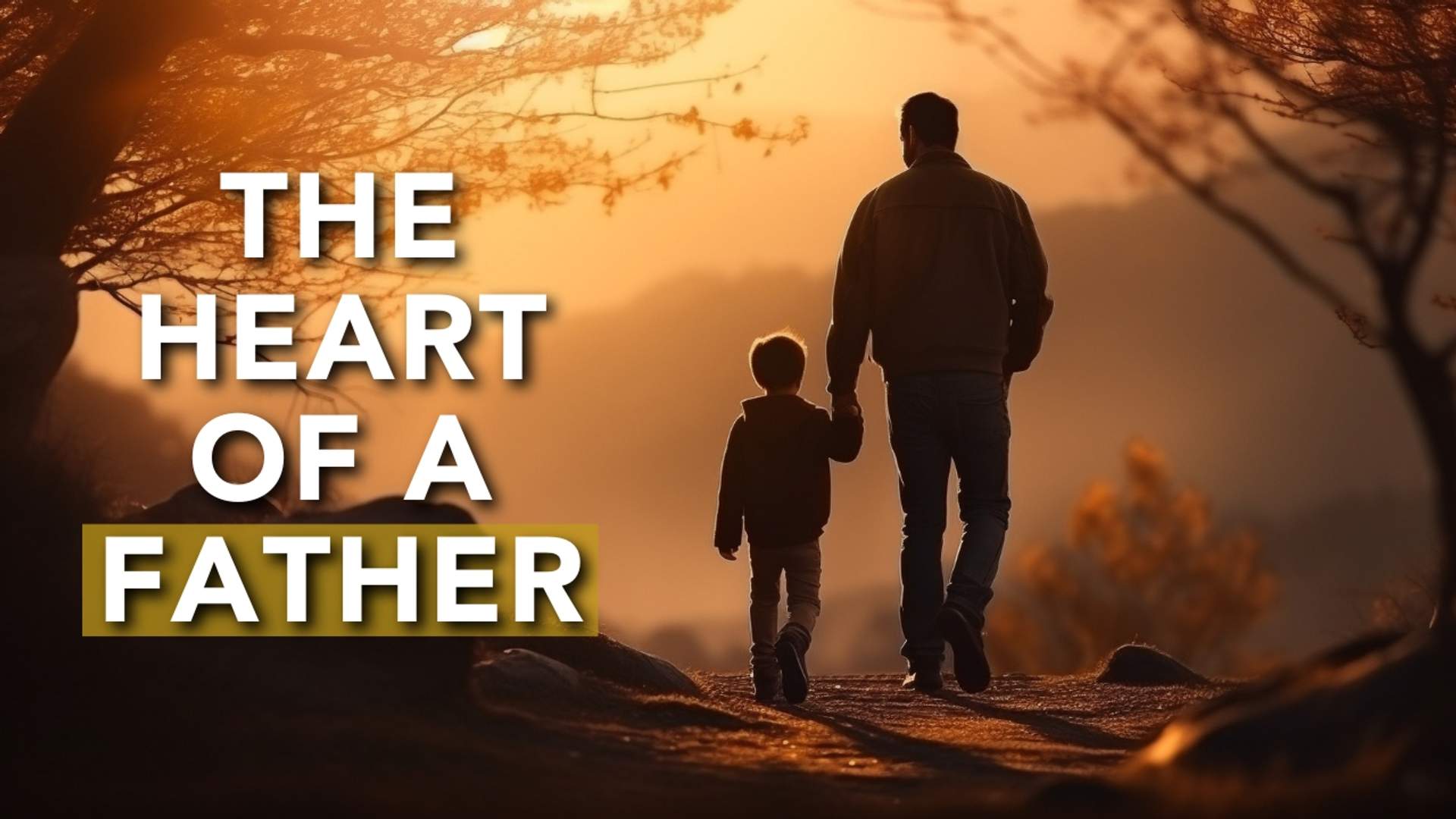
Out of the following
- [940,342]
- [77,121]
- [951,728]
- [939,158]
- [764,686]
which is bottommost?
[951,728]

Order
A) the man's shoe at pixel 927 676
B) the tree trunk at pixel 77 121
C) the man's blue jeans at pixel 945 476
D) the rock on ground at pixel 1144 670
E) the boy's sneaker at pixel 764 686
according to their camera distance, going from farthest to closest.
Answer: the rock on ground at pixel 1144 670
the tree trunk at pixel 77 121
the man's shoe at pixel 927 676
the boy's sneaker at pixel 764 686
the man's blue jeans at pixel 945 476

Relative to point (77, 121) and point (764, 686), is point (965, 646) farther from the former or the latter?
point (77, 121)

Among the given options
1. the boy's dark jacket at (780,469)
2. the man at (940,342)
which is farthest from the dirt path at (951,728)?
the boy's dark jacket at (780,469)

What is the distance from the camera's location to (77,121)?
36.1 feet

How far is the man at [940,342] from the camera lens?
9438 millimetres

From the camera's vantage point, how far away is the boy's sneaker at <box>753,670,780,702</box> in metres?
9.60

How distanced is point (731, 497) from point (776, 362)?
69 centimetres

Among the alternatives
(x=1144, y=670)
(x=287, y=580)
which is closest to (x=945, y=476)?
(x=1144, y=670)

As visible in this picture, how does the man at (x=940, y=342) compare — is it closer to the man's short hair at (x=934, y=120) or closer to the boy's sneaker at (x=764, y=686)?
the man's short hair at (x=934, y=120)

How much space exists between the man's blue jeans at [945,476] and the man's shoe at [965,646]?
0.18 metres

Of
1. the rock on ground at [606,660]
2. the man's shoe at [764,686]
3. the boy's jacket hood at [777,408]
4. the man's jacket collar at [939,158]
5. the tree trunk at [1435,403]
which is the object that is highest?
the man's jacket collar at [939,158]

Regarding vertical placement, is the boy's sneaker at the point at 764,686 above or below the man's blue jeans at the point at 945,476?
below

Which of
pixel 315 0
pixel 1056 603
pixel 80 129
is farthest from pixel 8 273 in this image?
pixel 1056 603

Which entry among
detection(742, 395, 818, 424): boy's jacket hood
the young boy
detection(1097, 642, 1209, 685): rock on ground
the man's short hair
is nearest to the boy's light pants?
the young boy
